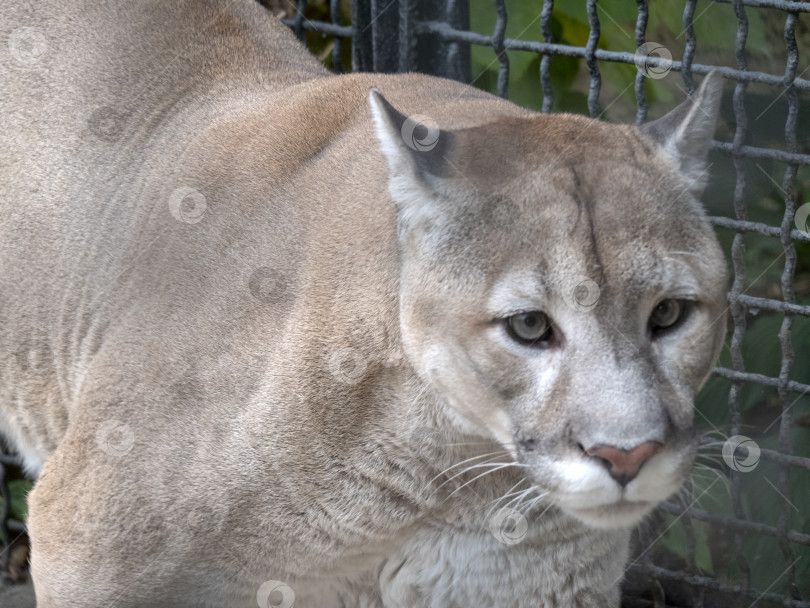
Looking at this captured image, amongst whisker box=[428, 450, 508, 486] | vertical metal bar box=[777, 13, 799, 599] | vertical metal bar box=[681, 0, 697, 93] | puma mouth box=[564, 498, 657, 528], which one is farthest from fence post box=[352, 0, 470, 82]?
puma mouth box=[564, 498, 657, 528]

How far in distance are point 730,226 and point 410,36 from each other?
996 mm

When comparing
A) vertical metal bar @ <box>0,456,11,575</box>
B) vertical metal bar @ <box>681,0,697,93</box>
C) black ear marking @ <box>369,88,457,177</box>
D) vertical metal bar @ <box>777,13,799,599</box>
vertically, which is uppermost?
black ear marking @ <box>369,88,457,177</box>

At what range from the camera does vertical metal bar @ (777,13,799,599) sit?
2.41 meters

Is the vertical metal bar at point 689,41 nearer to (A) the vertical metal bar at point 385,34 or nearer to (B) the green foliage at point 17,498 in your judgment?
(A) the vertical metal bar at point 385,34

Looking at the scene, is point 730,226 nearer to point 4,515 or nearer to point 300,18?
point 300,18

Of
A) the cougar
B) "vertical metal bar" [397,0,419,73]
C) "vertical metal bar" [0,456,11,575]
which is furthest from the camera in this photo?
"vertical metal bar" [0,456,11,575]

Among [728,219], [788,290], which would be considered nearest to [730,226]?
[728,219]

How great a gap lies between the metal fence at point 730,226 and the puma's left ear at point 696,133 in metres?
0.50

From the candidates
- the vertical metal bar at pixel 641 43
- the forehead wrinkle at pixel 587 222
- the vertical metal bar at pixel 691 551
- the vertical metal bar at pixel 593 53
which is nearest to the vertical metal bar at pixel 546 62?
the vertical metal bar at pixel 593 53

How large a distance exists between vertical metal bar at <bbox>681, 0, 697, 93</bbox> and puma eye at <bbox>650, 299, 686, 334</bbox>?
37.8 inches

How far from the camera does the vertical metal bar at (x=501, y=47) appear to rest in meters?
2.72

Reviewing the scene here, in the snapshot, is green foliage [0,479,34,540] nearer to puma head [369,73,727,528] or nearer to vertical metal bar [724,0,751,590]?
puma head [369,73,727,528]

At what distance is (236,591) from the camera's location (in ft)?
6.73

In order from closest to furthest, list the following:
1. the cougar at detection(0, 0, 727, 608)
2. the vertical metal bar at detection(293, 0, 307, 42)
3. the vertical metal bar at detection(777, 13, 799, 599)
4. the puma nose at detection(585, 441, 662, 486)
A: the puma nose at detection(585, 441, 662, 486) < the cougar at detection(0, 0, 727, 608) < the vertical metal bar at detection(777, 13, 799, 599) < the vertical metal bar at detection(293, 0, 307, 42)
